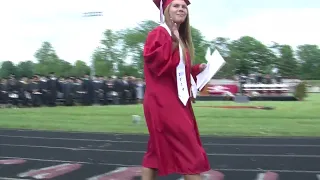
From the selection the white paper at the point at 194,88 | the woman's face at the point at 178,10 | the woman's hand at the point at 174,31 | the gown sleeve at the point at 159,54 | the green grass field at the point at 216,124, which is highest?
the woman's face at the point at 178,10

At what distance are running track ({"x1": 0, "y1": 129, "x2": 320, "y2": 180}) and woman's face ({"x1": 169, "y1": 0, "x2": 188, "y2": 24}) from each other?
9.44ft

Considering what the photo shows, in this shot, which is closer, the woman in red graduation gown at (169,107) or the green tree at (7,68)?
the woman in red graduation gown at (169,107)

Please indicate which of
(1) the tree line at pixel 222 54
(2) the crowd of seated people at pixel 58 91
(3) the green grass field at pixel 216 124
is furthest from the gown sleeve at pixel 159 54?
(1) the tree line at pixel 222 54

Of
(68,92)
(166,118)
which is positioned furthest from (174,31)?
(68,92)

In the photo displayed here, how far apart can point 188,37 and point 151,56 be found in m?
0.47

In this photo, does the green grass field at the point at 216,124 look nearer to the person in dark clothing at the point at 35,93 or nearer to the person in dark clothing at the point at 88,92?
the person in dark clothing at the point at 35,93

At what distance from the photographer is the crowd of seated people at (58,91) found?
82.2 feet

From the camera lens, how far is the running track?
6641 mm

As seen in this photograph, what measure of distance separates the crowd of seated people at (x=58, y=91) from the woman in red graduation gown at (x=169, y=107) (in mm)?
21850

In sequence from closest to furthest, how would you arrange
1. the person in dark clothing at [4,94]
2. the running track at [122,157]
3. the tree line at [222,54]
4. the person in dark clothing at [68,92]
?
1. the running track at [122,157]
2. the person in dark clothing at [4,94]
3. the person in dark clothing at [68,92]
4. the tree line at [222,54]

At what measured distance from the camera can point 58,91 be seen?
25656 millimetres

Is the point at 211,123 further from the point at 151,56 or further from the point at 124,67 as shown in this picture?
the point at 124,67

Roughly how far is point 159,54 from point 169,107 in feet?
1.29

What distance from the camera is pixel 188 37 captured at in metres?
4.00
